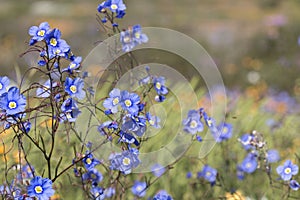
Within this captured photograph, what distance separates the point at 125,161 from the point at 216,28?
58.2 ft

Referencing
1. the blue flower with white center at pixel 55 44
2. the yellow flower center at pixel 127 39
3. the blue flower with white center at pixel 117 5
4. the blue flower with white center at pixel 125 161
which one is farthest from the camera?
the yellow flower center at pixel 127 39

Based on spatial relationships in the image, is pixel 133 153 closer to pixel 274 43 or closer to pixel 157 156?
pixel 157 156

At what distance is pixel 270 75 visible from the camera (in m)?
9.70

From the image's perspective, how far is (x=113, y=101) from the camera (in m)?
2.23

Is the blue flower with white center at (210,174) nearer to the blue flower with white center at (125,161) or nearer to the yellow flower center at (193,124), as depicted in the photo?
the yellow flower center at (193,124)

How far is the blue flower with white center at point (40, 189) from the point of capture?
2.02 meters

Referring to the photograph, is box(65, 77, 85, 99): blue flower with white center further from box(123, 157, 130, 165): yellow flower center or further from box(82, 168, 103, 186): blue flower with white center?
box(82, 168, 103, 186): blue flower with white center

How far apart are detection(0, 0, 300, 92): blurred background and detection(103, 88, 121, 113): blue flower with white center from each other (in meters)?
0.59

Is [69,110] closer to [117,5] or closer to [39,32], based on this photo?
[39,32]

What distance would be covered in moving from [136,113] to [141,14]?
976 inches

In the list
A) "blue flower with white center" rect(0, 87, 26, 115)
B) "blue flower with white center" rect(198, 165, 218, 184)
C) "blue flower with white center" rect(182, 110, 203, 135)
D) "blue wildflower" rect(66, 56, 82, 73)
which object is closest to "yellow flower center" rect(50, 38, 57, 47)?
"blue wildflower" rect(66, 56, 82, 73)

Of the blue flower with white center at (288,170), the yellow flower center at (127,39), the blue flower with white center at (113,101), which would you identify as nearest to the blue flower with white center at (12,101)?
the blue flower with white center at (113,101)

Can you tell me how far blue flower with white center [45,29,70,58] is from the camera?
2.15 meters

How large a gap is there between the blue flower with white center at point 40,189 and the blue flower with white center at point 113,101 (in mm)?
375
